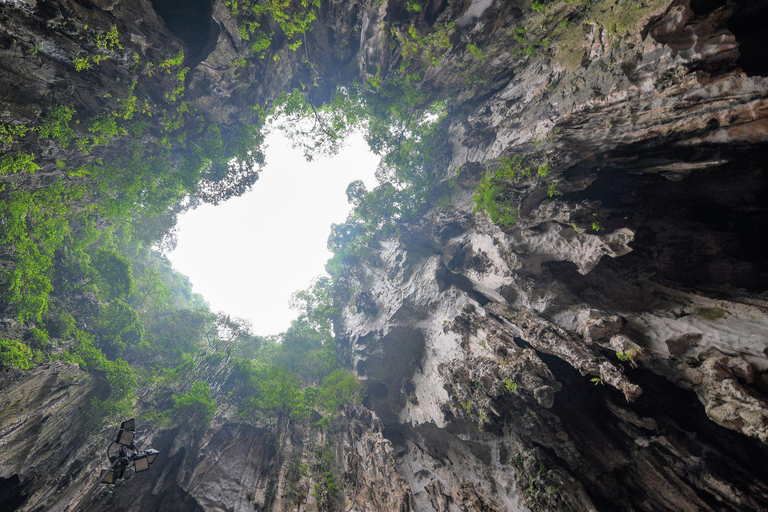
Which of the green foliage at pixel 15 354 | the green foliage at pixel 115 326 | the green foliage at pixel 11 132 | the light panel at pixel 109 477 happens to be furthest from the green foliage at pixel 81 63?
the green foliage at pixel 115 326

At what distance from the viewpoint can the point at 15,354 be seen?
10445 millimetres

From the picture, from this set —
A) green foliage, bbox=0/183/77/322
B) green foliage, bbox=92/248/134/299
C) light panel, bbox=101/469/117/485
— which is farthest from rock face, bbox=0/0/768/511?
green foliage, bbox=92/248/134/299

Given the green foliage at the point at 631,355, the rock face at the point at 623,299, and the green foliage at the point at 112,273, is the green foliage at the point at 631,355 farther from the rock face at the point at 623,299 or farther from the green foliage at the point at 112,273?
the green foliage at the point at 112,273

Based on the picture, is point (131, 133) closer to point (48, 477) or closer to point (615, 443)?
point (48, 477)

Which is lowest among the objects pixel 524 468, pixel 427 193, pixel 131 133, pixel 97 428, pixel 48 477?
pixel 524 468

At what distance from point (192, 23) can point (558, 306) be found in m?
20.7

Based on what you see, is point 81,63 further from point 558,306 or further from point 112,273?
point 558,306

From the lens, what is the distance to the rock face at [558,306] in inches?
273

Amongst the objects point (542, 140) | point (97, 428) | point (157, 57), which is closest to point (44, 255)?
point (97, 428)

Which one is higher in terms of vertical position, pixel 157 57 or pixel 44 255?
pixel 157 57

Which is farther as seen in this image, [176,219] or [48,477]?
[176,219]

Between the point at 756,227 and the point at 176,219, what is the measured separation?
1443 inches

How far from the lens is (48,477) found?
423 inches

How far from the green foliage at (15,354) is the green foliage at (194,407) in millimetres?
6492
